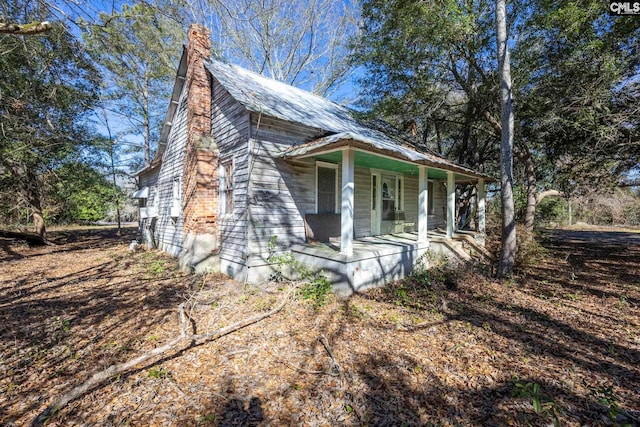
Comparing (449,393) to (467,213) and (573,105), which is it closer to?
(573,105)

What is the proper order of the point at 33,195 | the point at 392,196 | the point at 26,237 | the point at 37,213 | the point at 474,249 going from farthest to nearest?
1. the point at 37,213
2. the point at 33,195
3. the point at 26,237
4. the point at 392,196
5. the point at 474,249

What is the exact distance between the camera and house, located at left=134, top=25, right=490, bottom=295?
621cm

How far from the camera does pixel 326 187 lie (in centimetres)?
801

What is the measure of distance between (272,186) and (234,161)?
1.29 metres

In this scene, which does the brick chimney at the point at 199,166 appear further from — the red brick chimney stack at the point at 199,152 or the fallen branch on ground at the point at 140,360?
the fallen branch on ground at the point at 140,360

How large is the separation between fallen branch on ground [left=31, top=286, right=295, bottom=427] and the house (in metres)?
1.63

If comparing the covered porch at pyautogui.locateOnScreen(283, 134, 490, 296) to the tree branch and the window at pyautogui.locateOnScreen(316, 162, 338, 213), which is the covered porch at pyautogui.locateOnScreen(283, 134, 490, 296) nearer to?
the window at pyautogui.locateOnScreen(316, 162, 338, 213)

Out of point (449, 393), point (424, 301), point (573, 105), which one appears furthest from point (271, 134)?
point (573, 105)

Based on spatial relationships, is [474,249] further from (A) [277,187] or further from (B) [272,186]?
(B) [272,186]

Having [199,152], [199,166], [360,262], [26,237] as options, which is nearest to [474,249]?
[360,262]

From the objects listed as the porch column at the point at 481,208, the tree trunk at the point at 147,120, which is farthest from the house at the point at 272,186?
the tree trunk at the point at 147,120

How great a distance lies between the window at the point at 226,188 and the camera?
24.8 feet

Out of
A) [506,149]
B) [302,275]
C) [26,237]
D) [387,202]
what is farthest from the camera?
[26,237]

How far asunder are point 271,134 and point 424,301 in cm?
527
